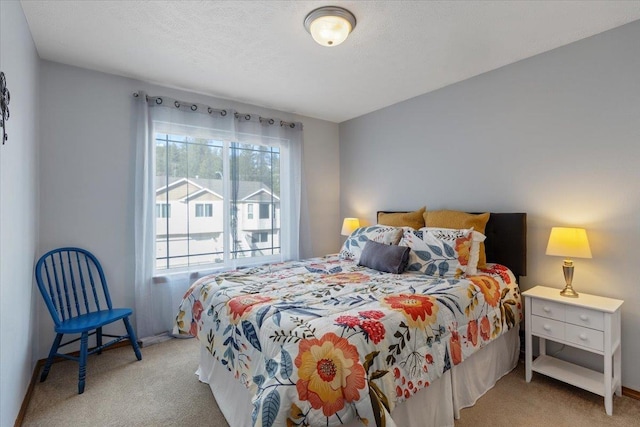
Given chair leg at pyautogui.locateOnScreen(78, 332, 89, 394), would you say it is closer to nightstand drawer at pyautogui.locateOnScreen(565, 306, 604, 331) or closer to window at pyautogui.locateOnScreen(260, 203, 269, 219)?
window at pyautogui.locateOnScreen(260, 203, 269, 219)

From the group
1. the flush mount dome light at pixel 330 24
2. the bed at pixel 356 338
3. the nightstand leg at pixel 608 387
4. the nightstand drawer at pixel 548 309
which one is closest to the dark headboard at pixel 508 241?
the bed at pixel 356 338

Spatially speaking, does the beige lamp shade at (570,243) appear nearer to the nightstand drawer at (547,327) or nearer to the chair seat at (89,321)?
the nightstand drawer at (547,327)

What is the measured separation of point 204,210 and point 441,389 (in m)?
2.83

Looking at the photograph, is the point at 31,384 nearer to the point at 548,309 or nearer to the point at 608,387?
the point at 548,309

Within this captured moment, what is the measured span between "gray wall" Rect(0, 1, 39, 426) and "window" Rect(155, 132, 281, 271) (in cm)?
100

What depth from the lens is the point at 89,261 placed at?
111 inches

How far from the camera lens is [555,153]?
8.29 feet

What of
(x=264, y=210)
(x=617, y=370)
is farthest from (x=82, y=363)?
(x=617, y=370)

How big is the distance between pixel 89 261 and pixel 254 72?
2.33m

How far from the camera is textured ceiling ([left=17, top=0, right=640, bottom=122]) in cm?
199

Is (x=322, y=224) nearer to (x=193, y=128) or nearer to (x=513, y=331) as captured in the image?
(x=193, y=128)

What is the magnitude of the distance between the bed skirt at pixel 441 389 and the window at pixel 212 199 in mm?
1386

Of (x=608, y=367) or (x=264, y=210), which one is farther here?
(x=264, y=210)

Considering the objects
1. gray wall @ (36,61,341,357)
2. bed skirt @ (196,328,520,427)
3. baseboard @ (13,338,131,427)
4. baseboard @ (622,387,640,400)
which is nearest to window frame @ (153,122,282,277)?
gray wall @ (36,61,341,357)
